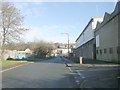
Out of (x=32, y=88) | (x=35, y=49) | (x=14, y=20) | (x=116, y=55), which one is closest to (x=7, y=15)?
(x=14, y=20)

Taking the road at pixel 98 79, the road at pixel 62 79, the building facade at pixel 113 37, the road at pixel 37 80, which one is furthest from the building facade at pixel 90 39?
the road at pixel 98 79

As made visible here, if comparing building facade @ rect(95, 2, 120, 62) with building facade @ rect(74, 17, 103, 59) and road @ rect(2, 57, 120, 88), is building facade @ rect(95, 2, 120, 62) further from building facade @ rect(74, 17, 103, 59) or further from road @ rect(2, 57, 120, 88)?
building facade @ rect(74, 17, 103, 59)

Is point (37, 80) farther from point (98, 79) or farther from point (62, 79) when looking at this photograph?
point (98, 79)

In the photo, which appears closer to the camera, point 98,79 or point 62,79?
point 98,79

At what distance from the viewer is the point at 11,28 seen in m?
60.4

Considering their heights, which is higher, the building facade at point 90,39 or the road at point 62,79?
the building facade at point 90,39

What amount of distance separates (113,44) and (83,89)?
36.7 metres

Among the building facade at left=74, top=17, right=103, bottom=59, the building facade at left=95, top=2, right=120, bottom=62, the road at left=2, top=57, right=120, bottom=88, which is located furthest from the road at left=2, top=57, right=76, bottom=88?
the building facade at left=74, top=17, right=103, bottom=59

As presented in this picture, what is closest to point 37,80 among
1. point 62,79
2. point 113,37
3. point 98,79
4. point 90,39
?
point 62,79

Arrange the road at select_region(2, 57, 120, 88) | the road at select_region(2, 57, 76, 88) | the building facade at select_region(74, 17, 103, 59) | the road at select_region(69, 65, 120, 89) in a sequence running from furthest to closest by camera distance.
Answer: the building facade at select_region(74, 17, 103, 59) < the road at select_region(2, 57, 76, 88) < the road at select_region(2, 57, 120, 88) < the road at select_region(69, 65, 120, 89)

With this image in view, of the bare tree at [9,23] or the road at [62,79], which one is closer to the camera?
the road at [62,79]

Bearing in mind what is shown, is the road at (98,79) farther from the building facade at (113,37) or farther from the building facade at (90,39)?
the building facade at (90,39)

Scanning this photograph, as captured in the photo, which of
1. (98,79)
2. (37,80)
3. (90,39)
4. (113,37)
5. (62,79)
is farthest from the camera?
(90,39)

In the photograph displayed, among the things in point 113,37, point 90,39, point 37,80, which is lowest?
point 37,80
